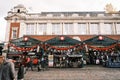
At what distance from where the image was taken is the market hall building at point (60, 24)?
111ft

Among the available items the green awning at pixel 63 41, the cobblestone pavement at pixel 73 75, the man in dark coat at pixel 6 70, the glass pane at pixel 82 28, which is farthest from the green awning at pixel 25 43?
the glass pane at pixel 82 28

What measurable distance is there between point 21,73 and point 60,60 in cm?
1168

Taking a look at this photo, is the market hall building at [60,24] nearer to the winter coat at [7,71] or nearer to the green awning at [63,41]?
the green awning at [63,41]

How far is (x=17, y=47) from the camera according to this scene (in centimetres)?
1856

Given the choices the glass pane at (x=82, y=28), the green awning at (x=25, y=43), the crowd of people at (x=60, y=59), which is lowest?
the crowd of people at (x=60, y=59)

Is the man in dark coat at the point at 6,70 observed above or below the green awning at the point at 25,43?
below

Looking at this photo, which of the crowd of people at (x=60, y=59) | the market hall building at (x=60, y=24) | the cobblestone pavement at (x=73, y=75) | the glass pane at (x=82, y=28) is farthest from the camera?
the glass pane at (x=82, y=28)

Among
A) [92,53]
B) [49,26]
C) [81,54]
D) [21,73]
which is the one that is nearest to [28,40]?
[81,54]

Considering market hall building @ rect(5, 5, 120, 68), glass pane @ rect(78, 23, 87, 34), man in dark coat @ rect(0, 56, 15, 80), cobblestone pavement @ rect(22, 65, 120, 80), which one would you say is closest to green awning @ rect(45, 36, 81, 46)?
cobblestone pavement @ rect(22, 65, 120, 80)

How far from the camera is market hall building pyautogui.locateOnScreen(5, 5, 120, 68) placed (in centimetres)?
3394

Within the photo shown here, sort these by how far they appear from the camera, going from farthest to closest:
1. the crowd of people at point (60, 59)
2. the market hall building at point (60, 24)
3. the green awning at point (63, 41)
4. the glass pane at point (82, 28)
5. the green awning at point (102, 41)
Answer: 1. the glass pane at point (82, 28)
2. the market hall building at point (60, 24)
3. the green awning at point (63, 41)
4. the green awning at point (102, 41)
5. the crowd of people at point (60, 59)

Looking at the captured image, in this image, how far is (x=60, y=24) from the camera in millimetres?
34562

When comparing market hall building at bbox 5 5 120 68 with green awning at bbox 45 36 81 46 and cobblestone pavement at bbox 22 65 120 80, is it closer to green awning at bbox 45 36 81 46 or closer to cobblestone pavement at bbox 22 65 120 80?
green awning at bbox 45 36 81 46

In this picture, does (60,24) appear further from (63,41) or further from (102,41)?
(102,41)
